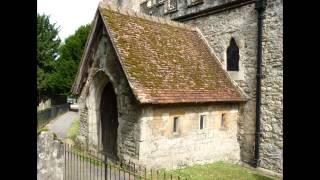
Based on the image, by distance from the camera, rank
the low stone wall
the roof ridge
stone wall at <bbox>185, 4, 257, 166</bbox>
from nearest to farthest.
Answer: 1. the low stone wall
2. the roof ridge
3. stone wall at <bbox>185, 4, 257, 166</bbox>

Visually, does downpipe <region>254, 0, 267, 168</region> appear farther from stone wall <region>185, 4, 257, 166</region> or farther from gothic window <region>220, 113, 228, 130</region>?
gothic window <region>220, 113, 228, 130</region>

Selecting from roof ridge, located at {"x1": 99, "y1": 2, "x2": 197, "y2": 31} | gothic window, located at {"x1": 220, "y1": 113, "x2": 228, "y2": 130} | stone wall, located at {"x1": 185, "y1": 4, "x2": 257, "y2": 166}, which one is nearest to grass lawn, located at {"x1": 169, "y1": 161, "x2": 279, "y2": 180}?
stone wall, located at {"x1": 185, "y1": 4, "x2": 257, "y2": 166}

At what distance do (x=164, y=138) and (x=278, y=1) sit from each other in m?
6.66

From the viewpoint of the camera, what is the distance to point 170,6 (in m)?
17.6

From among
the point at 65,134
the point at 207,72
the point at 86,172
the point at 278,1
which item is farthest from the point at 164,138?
the point at 65,134

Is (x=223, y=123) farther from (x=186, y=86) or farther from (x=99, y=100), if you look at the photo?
(x=99, y=100)

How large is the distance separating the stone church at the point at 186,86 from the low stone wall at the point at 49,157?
335 cm

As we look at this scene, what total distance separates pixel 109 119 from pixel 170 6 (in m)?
7.25

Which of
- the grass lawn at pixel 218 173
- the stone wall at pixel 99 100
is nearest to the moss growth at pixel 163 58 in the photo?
the stone wall at pixel 99 100

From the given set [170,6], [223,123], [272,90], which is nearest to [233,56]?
[272,90]

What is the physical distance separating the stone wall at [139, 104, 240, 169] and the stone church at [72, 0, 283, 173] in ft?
0.12

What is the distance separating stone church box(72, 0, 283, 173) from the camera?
445 inches

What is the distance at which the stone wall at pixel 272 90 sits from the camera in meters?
12.1
